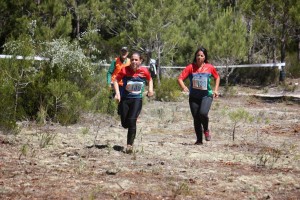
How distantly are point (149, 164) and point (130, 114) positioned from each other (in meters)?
1.16

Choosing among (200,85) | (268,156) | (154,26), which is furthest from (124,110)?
(154,26)

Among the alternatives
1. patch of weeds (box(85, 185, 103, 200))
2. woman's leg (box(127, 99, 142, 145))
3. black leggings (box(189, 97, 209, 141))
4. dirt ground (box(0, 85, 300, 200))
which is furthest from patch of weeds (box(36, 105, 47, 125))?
patch of weeds (box(85, 185, 103, 200))

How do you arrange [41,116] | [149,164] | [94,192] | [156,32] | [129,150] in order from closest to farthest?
[94,192]
[149,164]
[129,150]
[41,116]
[156,32]

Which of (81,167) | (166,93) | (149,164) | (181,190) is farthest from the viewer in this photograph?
(166,93)

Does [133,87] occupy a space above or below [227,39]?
below

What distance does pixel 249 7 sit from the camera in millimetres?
24094

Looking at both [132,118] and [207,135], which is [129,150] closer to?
[132,118]

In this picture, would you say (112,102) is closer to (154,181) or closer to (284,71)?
(154,181)

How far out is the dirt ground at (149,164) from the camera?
16.3ft

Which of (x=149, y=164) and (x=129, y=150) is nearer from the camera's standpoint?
(x=149, y=164)

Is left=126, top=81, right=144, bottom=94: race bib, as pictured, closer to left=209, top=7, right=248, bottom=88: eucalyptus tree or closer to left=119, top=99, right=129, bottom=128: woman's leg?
left=119, top=99, right=129, bottom=128: woman's leg

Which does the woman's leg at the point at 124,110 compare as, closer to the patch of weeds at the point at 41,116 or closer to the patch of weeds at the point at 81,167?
the patch of weeds at the point at 81,167

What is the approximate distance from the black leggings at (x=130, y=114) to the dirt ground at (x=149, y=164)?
242 millimetres

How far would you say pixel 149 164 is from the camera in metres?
6.20
